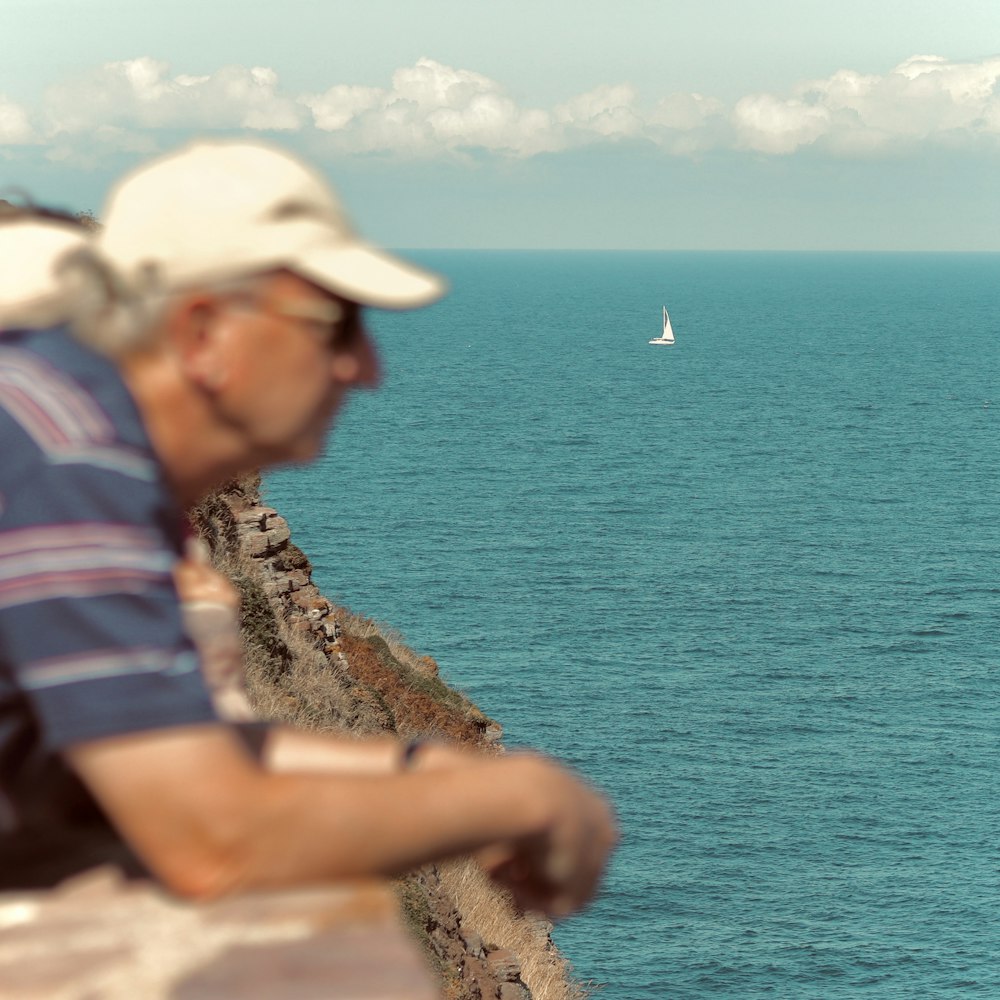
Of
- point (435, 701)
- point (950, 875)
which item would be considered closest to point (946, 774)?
point (950, 875)

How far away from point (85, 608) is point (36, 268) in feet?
3.13

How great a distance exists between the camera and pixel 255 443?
2.07 m

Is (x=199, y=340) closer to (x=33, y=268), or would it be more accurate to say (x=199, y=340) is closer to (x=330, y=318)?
(x=330, y=318)

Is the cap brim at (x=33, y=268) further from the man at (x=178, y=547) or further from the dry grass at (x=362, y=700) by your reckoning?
the dry grass at (x=362, y=700)

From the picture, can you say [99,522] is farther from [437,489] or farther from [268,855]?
[437,489]

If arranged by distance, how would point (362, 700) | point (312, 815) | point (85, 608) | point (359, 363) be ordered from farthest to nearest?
point (362, 700), point (359, 363), point (312, 815), point (85, 608)

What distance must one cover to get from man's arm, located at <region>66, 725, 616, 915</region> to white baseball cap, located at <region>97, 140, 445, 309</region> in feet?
2.05

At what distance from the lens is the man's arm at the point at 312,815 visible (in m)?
1.78

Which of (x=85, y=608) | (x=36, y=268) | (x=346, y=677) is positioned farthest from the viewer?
(x=346, y=677)

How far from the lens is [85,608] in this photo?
5.77 feet

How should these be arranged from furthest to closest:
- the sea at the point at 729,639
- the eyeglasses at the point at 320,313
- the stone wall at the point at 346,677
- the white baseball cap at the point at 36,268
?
the sea at the point at 729,639
the stone wall at the point at 346,677
the white baseball cap at the point at 36,268
the eyeglasses at the point at 320,313

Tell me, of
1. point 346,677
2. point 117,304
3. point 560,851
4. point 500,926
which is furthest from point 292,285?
point 500,926

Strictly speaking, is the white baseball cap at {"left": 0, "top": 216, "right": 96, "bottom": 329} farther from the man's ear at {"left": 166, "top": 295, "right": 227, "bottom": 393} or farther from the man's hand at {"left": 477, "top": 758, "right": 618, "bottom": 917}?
the man's hand at {"left": 477, "top": 758, "right": 618, "bottom": 917}

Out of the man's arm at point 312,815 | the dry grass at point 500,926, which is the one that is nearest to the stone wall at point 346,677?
the dry grass at point 500,926
